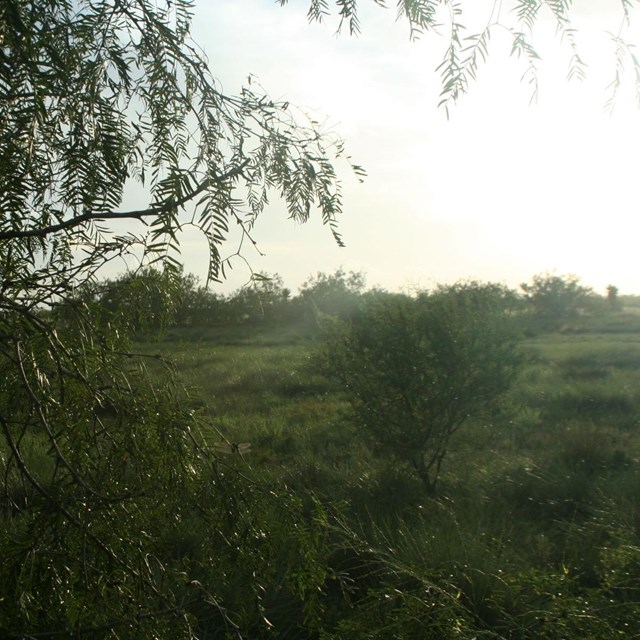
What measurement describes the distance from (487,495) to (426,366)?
67.2 inches

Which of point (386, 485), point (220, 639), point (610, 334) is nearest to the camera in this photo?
point (220, 639)

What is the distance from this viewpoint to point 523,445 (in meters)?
10.2

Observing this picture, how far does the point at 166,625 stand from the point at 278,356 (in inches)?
828

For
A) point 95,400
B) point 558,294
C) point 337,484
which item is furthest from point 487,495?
point 558,294

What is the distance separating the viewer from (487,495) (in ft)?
25.3

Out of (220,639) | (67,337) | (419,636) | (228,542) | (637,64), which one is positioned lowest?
(220,639)

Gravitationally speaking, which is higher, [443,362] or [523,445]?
[443,362]

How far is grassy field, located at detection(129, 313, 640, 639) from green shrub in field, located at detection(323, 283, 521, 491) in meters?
0.41

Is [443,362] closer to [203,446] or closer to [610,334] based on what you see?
[203,446]

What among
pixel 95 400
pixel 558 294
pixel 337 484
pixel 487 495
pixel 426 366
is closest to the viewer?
pixel 95 400

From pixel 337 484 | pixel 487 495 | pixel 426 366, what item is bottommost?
pixel 487 495

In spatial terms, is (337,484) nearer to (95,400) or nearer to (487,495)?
(487,495)

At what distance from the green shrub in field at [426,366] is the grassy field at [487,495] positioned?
41 cm

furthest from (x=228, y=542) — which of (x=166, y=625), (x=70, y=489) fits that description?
(x=70, y=489)
